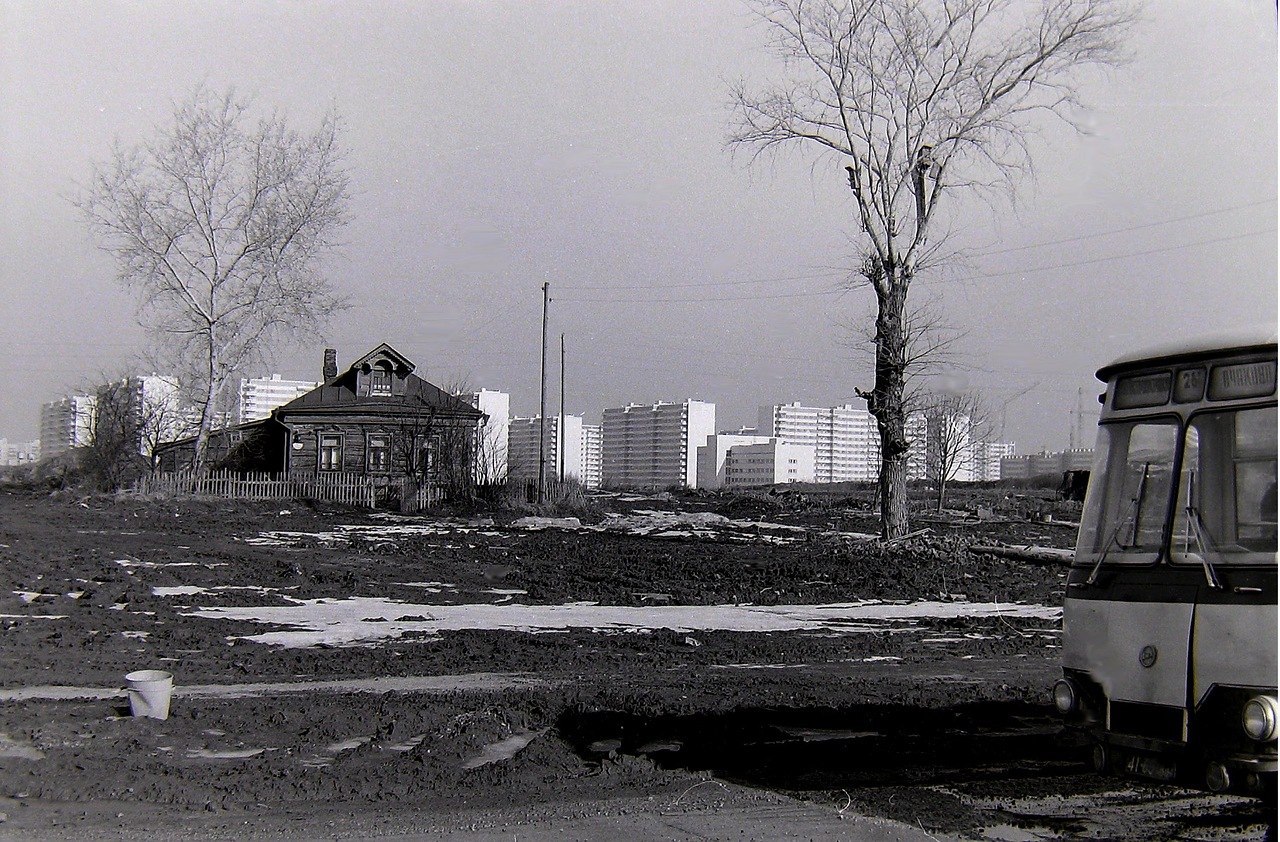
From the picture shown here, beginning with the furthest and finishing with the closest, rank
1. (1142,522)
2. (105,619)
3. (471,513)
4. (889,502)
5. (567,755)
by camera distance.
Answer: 1. (471,513)
2. (889,502)
3. (105,619)
4. (567,755)
5. (1142,522)

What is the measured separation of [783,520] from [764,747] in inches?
1273

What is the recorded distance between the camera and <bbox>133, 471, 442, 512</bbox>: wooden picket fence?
4072 centimetres

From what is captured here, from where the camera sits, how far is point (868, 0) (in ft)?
85.3

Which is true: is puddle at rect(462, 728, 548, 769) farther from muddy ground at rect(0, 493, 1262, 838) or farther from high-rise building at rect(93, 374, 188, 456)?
high-rise building at rect(93, 374, 188, 456)

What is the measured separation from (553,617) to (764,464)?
408ft

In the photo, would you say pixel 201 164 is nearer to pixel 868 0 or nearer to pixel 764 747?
pixel 868 0

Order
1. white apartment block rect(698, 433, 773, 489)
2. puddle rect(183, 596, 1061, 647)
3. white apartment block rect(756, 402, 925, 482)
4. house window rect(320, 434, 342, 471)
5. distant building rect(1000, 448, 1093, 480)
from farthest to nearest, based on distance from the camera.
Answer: white apartment block rect(756, 402, 925, 482), white apartment block rect(698, 433, 773, 489), distant building rect(1000, 448, 1093, 480), house window rect(320, 434, 342, 471), puddle rect(183, 596, 1061, 647)

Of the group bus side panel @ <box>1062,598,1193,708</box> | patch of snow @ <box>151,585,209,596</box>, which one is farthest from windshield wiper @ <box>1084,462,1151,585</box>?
patch of snow @ <box>151,585,209,596</box>

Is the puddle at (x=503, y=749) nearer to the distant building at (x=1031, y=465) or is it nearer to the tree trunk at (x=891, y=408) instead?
the tree trunk at (x=891, y=408)

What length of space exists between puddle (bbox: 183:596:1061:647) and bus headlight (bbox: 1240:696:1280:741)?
368 inches

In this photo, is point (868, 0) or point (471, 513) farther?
point (471, 513)

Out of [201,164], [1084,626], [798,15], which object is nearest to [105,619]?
[1084,626]

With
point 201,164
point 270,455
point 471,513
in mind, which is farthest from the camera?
point 270,455

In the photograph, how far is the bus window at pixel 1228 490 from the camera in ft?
17.9
